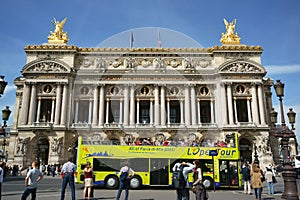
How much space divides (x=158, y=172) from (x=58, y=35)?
122 ft

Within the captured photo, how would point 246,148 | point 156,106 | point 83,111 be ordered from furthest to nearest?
point 156,106, point 83,111, point 246,148

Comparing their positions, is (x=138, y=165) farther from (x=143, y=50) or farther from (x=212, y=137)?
(x=143, y=50)

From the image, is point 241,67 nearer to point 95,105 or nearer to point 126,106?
point 126,106

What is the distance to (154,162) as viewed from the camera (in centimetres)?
2075

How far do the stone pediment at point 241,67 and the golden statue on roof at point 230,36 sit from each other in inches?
200

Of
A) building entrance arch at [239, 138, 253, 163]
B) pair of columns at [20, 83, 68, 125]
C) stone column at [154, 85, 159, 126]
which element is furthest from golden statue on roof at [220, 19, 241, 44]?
pair of columns at [20, 83, 68, 125]

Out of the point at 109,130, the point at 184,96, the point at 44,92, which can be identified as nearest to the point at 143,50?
the point at 184,96

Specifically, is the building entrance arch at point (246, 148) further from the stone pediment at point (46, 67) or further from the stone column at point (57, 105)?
the stone pediment at point (46, 67)

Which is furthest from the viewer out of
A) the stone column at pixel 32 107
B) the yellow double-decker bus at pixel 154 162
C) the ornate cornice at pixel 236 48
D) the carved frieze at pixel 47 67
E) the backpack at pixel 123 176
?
the ornate cornice at pixel 236 48

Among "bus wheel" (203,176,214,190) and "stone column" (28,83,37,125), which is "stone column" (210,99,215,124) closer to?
"bus wheel" (203,176,214,190)

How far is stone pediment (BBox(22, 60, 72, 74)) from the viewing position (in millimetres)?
45062

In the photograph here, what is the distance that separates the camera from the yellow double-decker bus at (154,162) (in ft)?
67.5

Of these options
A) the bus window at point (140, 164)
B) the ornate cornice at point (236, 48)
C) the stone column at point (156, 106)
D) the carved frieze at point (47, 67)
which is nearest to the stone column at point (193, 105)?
the stone column at point (156, 106)

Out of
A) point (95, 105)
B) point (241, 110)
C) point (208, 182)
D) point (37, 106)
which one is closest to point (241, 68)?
point (241, 110)
